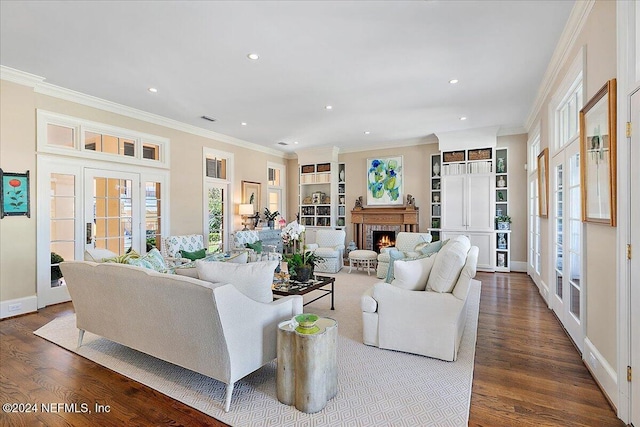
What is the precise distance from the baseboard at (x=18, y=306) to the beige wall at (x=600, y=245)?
19.7 ft

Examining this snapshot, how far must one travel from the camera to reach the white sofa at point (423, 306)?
272 centimetres

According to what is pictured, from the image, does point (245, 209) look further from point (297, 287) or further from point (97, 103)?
point (297, 287)

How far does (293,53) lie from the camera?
339cm

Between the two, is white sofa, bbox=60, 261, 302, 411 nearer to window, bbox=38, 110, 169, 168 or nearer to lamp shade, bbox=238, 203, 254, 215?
window, bbox=38, 110, 169, 168

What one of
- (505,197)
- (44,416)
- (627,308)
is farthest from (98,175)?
(505,197)

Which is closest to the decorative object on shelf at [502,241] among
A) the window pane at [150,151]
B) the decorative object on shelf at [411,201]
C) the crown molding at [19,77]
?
the decorative object on shelf at [411,201]

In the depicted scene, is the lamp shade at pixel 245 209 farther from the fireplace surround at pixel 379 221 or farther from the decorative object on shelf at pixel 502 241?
the decorative object on shelf at pixel 502 241

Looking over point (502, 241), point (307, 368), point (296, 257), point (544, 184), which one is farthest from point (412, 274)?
point (502, 241)

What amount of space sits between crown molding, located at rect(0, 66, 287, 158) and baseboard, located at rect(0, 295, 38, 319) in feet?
8.87

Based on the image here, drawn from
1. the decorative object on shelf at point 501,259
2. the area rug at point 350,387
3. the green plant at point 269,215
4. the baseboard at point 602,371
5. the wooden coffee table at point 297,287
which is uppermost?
the green plant at point 269,215

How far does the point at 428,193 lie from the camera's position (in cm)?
747

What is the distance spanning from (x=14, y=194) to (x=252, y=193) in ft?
14.6

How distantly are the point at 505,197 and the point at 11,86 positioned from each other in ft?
27.1

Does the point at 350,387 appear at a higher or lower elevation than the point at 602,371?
lower
